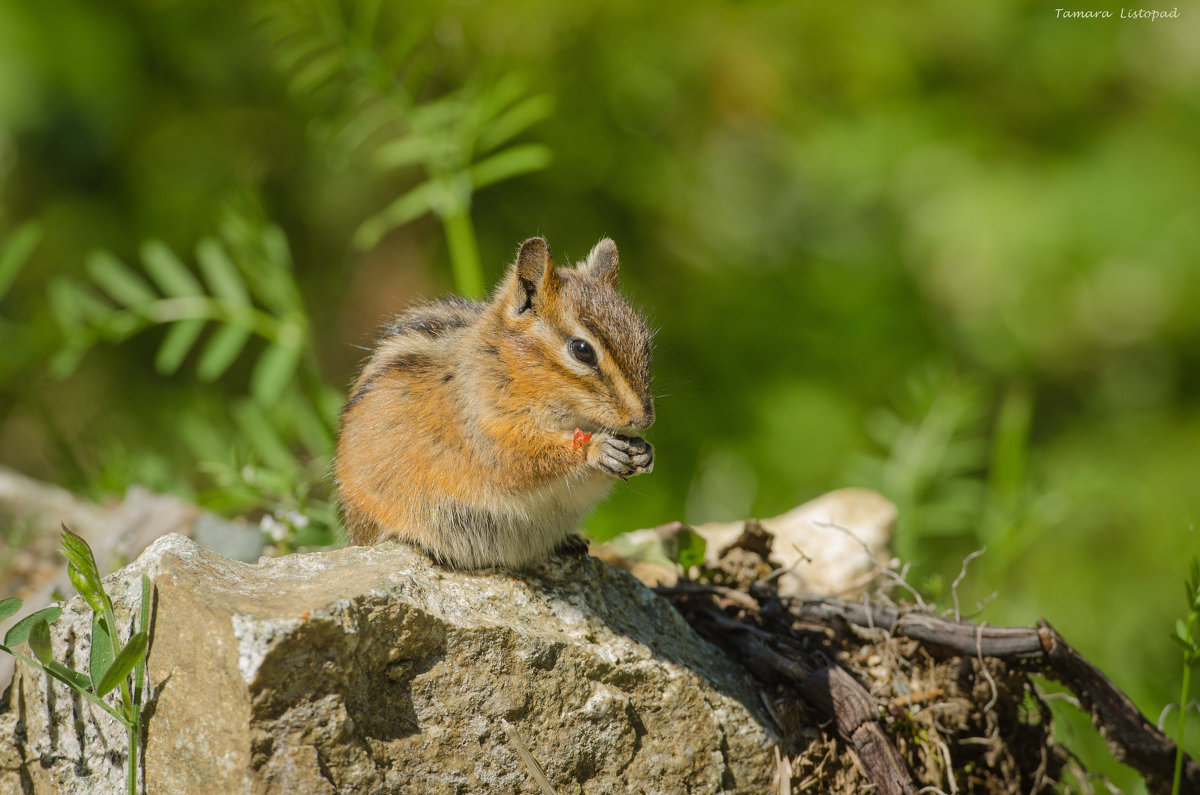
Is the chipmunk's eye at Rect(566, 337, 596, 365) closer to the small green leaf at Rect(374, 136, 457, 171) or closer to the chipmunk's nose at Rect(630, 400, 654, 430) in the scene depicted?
the chipmunk's nose at Rect(630, 400, 654, 430)

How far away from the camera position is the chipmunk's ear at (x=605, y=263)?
3.14m

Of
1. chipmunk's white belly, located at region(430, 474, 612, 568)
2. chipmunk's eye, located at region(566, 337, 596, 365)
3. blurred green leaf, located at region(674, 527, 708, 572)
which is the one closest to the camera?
chipmunk's white belly, located at region(430, 474, 612, 568)

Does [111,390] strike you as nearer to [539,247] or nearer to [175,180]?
[175,180]

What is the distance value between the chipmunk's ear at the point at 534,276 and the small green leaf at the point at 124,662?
1.29 metres

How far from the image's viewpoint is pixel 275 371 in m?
4.09

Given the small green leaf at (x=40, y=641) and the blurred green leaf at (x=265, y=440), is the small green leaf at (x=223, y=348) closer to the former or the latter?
the blurred green leaf at (x=265, y=440)

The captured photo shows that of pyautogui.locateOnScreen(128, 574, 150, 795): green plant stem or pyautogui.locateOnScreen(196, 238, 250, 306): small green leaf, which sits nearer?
pyautogui.locateOnScreen(128, 574, 150, 795): green plant stem

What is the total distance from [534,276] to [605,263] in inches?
15.2

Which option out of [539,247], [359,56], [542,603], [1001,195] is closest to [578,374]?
[539,247]

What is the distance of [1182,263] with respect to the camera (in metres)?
5.24

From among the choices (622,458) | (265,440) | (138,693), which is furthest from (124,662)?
(265,440)

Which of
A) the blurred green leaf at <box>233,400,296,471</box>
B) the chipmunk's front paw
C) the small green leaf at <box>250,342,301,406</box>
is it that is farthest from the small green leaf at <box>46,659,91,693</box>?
the small green leaf at <box>250,342,301,406</box>

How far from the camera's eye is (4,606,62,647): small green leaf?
2.11m

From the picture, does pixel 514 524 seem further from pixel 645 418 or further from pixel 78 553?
pixel 78 553
